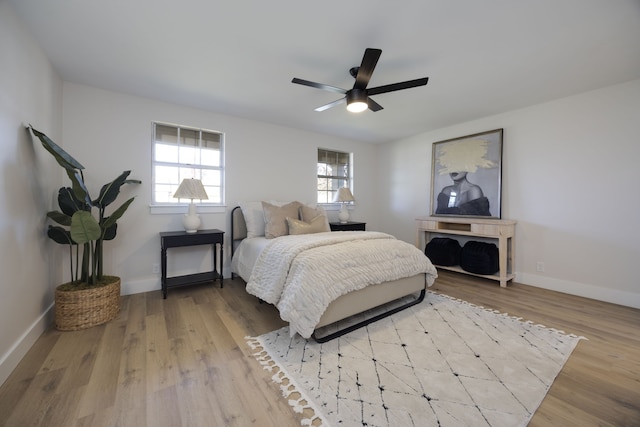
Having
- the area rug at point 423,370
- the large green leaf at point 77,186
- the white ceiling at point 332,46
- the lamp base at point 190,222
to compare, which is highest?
the white ceiling at point 332,46

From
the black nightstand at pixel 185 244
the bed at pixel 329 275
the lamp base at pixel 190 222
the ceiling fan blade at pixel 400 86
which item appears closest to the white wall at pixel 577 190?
the bed at pixel 329 275

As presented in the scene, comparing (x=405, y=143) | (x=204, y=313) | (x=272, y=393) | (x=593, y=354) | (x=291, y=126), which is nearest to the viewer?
(x=272, y=393)

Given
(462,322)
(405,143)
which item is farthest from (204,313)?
(405,143)

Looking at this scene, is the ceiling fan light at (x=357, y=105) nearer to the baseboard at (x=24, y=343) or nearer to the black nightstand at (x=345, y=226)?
the black nightstand at (x=345, y=226)

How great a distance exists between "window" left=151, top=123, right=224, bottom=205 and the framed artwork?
369 centimetres

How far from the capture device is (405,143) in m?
5.14

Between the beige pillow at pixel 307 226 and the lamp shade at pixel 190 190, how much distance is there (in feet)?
3.82

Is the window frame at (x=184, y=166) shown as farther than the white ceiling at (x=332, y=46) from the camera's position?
Yes

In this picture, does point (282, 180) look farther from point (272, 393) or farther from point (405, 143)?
point (272, 393)

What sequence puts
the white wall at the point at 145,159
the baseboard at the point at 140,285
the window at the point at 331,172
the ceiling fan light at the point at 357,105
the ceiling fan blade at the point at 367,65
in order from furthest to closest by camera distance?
the window at the point at 331,172, the baseboard at the point at 140,285, the white wall at the point at 145,159, the ceiling fan light at the point at 357,105, the ceiling fan blade at the point at 367,65

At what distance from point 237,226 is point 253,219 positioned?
0.35 m

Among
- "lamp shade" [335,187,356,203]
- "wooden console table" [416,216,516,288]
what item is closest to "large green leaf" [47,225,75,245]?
"lamp shade" [335,187,356,203]

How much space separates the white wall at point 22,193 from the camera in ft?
5.44

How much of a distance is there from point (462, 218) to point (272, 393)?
3788mm
